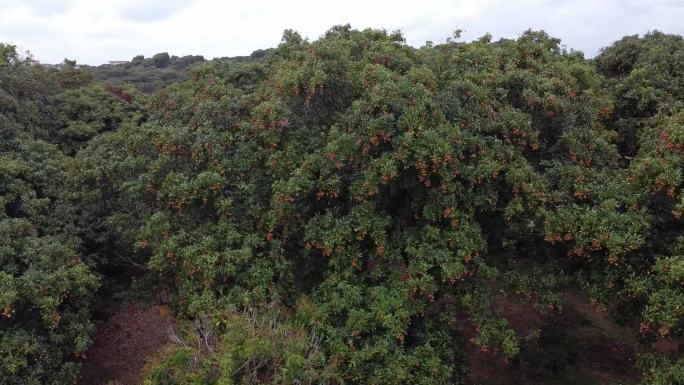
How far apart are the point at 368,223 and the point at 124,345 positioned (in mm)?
9308

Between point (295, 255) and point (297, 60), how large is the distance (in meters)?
4.63

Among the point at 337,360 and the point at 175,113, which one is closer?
the point at 337,360

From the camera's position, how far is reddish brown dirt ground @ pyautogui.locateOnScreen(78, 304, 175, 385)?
12.5 m

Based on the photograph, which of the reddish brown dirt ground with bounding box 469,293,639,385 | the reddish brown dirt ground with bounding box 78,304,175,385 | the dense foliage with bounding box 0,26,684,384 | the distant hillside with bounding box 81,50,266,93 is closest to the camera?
the dense foliage with bounding box 0,26,684,384

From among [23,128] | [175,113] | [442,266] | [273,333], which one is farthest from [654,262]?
[23,128]

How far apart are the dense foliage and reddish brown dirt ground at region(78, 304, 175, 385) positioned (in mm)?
3218

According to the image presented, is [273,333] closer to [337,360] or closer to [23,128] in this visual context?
[337,360]

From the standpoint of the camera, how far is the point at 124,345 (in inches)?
552

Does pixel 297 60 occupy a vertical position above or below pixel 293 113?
above

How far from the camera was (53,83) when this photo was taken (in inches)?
761

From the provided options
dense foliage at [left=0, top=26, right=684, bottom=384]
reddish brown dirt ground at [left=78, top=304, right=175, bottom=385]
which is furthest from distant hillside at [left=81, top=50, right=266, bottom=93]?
dense foliage at [left=0, top=26, right=684, bottom=384]

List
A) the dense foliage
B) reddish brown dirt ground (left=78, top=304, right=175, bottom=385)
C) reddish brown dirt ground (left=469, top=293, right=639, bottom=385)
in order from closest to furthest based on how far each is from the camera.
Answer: the dense foliage, reddish brown dirt ground (left=469, top=293, right=639, bottom=385), reddish brown dirt ground (left=78, top=304, right=175, bottom=385)

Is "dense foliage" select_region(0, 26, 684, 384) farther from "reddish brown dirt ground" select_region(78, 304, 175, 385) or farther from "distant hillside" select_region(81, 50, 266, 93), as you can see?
"distant hillside" select_region(81, 50, 266, 93)

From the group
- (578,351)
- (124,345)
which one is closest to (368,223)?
(578,351)
